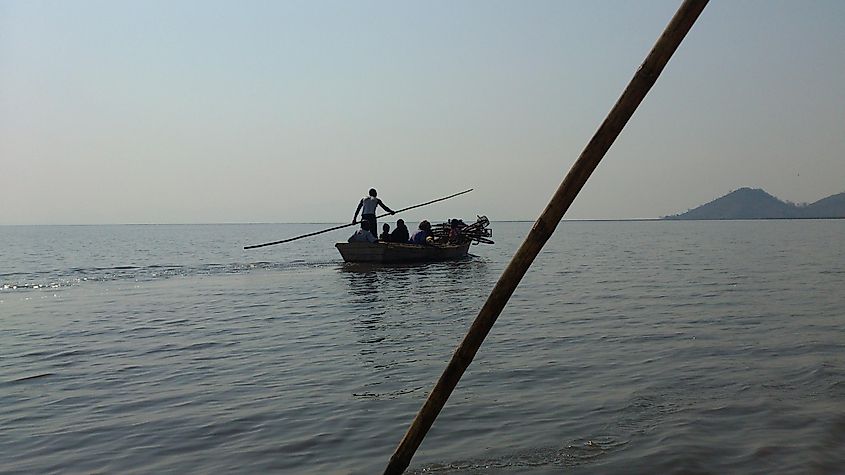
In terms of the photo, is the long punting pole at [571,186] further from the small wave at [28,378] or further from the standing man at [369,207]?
the standing man at [369,207]

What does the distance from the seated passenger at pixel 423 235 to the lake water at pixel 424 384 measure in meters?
12.3

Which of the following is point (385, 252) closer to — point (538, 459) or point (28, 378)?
point (28, 378)

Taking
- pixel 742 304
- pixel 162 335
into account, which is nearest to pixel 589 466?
pixel 162 335

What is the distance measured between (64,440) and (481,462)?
4534 mm

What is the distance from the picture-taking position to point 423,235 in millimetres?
34250

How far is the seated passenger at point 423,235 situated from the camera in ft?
111

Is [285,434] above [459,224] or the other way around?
the other way around

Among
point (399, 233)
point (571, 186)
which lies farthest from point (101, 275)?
point (571, 186)

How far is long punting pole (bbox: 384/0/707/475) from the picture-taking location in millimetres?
3666

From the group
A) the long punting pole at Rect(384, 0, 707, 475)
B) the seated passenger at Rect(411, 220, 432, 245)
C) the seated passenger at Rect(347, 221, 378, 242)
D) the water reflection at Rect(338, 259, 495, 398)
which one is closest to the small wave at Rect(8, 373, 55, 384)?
the water reflection at Rect(338, 259, 495, 398)

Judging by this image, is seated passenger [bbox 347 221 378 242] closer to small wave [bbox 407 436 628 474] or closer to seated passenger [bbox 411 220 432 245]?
seated passenger [bbox 411 220 432 245]

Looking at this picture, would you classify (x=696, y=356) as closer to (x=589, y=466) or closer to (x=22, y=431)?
(x=589, y=466)

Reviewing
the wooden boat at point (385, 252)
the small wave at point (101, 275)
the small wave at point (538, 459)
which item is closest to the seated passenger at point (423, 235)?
the wooden boat at point (385, 252)

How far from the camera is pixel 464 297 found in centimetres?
2130
